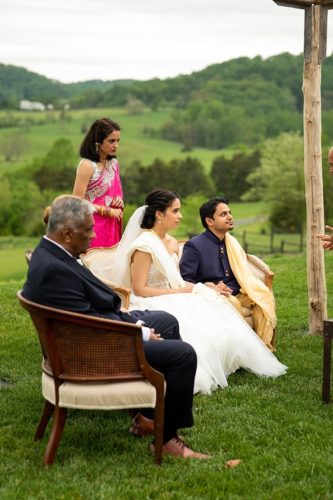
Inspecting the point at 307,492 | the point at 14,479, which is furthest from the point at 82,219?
the point at 307,492

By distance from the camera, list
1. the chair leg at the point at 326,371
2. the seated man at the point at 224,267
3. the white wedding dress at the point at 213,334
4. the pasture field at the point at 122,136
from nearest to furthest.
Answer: the chair leg at the point at 326,371
the white wedding dress at the point at 213,334
the seated man at the point at 224,267
the pasture field at the point at 122,136

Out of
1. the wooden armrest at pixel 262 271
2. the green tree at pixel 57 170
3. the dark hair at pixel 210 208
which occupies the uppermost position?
the dark hair at pixel 210 208

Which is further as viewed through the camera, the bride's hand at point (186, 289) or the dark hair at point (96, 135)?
the dark hair at point (96, 135)

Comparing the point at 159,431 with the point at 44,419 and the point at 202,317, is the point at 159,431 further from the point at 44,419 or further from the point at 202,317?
the point at 202,317

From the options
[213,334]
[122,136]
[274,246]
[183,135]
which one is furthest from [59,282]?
[122,136]

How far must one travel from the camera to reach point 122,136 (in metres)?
105

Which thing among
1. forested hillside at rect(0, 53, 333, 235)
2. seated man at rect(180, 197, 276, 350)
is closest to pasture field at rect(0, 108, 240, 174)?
forested hillside at rect(0, 53, 333, 235)

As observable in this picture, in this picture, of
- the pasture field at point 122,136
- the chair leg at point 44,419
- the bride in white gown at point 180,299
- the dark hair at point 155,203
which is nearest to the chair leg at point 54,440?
the chair leg at point 44,419

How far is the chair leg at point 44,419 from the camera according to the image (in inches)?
196

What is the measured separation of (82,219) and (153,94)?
120665mm

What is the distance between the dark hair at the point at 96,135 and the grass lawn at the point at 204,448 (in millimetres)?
1871

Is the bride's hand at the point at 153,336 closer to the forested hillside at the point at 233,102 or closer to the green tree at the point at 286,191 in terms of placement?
the green tree at the point at 286,191

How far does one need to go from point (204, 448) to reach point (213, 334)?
1.60 metres

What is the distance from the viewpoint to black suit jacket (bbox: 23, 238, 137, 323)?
4.38 meters
